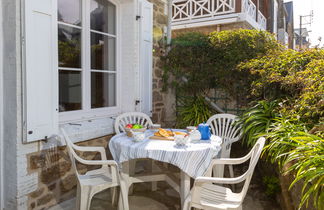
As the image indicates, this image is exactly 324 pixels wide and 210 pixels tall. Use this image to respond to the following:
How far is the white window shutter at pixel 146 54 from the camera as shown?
4.20m

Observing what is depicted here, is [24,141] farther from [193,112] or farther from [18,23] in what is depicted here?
[193,112]

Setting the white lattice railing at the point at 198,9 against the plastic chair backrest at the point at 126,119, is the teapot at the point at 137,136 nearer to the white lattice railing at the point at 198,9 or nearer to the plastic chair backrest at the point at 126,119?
the plastic chair backrest at the point at 126,119

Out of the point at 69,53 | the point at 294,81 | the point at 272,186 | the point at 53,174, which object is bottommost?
the point at 272,186

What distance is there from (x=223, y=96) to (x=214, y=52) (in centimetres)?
87

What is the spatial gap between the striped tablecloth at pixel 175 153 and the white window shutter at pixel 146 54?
1.74 m

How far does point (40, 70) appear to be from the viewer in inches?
101

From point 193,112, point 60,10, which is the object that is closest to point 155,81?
point 193,112

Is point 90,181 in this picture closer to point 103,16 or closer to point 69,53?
point 69,53

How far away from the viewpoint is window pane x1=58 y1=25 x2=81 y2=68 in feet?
10.3

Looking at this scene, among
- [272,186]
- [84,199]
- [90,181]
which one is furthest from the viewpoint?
[272,186]

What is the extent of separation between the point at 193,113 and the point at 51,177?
9.36 ft

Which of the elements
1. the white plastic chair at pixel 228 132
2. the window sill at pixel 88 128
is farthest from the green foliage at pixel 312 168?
the window sill at pixel 88 128

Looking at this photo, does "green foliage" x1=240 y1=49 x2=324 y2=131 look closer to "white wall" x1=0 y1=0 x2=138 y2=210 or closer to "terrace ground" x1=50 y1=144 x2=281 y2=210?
"terrace ground" x1=50 y1=144 x2=281 y2=210

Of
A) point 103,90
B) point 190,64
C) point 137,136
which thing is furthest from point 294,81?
point 103,90
